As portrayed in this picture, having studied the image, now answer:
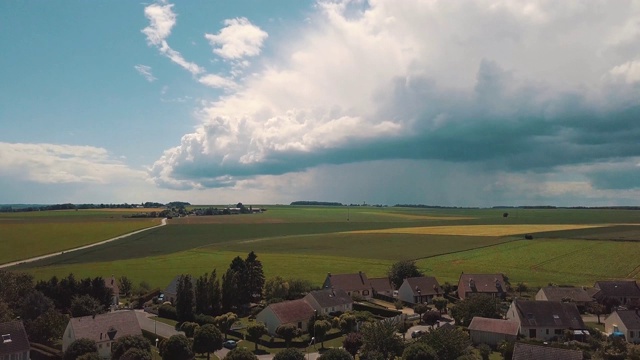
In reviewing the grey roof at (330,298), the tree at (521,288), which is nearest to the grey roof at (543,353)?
the grey roof at (330,298)

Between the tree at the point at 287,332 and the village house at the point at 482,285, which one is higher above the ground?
the village house at the point at 482,285

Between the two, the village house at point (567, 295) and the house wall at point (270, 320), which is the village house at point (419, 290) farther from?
the house wall at point (270, 320)

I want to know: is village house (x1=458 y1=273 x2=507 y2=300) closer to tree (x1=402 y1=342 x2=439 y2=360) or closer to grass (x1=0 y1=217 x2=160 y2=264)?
tree (x1=402 y1=342 x2=439 y2=360)

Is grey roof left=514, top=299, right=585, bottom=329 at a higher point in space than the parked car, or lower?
higher

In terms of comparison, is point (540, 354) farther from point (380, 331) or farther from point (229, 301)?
point (229, 301)

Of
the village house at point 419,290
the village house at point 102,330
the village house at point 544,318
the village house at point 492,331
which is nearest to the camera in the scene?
the village house at point 102,330

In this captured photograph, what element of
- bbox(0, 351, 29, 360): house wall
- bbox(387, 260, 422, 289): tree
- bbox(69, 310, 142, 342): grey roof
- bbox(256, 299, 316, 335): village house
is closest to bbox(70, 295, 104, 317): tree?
bbox(69, 310, 142, 342): grey roof
